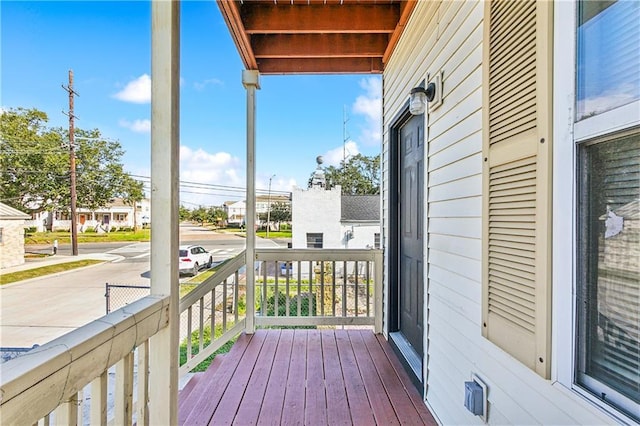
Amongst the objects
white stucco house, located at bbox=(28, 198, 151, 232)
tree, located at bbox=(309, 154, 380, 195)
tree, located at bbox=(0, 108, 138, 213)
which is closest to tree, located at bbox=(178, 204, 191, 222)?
white stucco house, located at bbox=(28, 198, 151, 232)

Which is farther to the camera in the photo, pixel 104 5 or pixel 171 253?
pixel 171 253

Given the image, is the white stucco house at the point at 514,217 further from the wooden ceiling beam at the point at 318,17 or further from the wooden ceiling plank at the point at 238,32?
the wooden ceiling beam at the point at 318,17

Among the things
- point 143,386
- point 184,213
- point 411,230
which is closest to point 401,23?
point 411,230

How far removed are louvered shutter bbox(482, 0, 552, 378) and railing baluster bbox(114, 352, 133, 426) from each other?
4.26ft

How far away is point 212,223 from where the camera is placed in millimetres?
2311

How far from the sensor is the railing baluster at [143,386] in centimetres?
121

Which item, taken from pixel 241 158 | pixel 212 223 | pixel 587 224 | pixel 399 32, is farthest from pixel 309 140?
pixel 587 224

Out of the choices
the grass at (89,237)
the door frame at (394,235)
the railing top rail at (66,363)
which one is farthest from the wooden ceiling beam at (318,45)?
the railing top rail at (66,363)

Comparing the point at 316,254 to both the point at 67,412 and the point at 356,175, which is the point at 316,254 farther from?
the point at 356,175

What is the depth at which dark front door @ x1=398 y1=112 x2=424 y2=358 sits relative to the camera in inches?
101

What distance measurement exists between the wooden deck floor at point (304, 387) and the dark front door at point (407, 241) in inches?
7.4

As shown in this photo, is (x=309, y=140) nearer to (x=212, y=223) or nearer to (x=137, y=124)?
(x=212, y=223)

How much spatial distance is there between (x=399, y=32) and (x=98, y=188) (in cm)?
263

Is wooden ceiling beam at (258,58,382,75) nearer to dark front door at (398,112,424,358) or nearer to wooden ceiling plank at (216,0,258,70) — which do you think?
wooden ceiling plank at (216,0,258,70)
